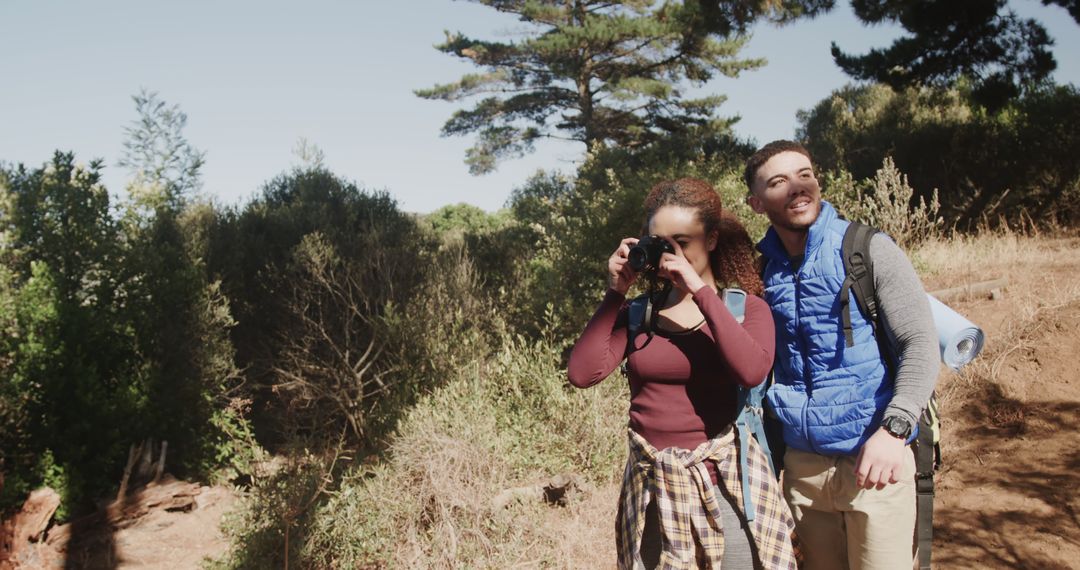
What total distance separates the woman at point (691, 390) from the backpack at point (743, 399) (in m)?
0.02

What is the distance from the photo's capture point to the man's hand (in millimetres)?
1701

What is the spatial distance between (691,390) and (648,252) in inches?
14.6

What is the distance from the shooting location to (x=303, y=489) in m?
4.96

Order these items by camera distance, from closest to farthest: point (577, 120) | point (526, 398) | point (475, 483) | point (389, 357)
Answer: point (475, 483), point (526, 398), point (389, 357), point (577, 120)

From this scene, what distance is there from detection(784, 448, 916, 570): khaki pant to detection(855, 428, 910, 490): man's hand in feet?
0.49

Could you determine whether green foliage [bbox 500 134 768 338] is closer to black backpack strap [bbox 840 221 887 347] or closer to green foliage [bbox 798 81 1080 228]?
green foliage [bbox 798 81 1080 228]

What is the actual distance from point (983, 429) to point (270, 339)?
7.75 meters

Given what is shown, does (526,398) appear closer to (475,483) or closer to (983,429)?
(475,483)

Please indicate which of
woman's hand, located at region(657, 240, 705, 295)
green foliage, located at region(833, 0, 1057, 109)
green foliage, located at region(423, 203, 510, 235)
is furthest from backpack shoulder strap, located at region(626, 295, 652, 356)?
green foliage, located at region(423, 203, 510, 235)

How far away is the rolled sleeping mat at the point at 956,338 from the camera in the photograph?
76.8 inches

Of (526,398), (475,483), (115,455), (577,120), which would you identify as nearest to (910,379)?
(475,483)

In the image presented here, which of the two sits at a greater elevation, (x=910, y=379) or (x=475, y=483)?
(x=910, y=379)

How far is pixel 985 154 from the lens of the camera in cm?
1311

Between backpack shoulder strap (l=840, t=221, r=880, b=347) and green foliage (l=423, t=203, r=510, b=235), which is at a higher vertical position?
green foliage (l=423, t=203, r=510, b=235)
